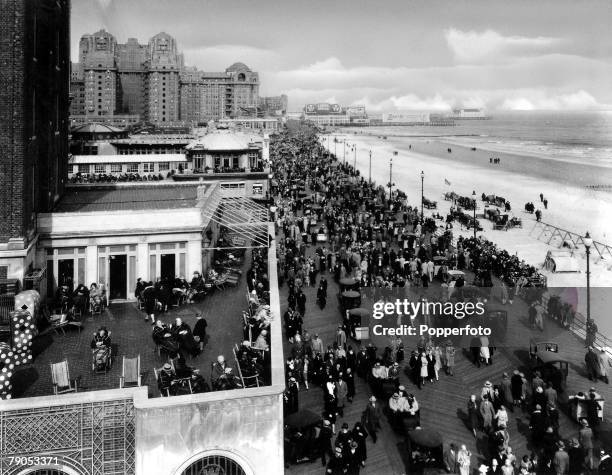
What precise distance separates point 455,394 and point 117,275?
13421 mm

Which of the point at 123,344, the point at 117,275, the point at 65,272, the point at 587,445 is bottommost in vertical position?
the point at 587,445

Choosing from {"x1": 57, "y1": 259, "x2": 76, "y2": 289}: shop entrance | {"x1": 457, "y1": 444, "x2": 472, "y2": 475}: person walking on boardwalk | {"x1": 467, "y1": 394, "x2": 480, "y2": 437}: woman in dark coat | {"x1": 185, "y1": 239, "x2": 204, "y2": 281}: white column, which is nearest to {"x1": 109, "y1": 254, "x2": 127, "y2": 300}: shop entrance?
{"x1": 57, "y1": 259, "x2": 76, "y2": 289}: shop entrance

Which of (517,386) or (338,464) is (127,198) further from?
(517,386)

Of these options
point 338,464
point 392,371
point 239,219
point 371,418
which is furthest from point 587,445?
point 239,219

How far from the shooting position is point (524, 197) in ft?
231

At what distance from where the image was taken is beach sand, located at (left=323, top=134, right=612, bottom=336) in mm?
35000

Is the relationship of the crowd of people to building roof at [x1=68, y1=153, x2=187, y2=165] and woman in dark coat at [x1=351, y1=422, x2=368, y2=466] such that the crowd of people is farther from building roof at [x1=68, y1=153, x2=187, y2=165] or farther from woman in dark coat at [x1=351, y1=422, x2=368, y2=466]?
building roof at [x1=68, y1=153, x2=187, y2=165]

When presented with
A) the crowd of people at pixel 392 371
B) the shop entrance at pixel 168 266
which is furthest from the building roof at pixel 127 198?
the crowd of people at pixel 392 371

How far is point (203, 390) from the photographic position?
14.6 meters

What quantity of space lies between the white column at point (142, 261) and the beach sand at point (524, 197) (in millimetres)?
19709

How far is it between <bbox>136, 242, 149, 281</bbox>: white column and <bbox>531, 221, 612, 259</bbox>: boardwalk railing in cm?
2910

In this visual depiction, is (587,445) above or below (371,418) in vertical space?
above

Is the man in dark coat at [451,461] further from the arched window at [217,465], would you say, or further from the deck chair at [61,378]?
the deck chair at [61,378]

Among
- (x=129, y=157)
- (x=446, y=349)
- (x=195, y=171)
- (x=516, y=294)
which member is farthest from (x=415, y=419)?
(x=129, y=157)
